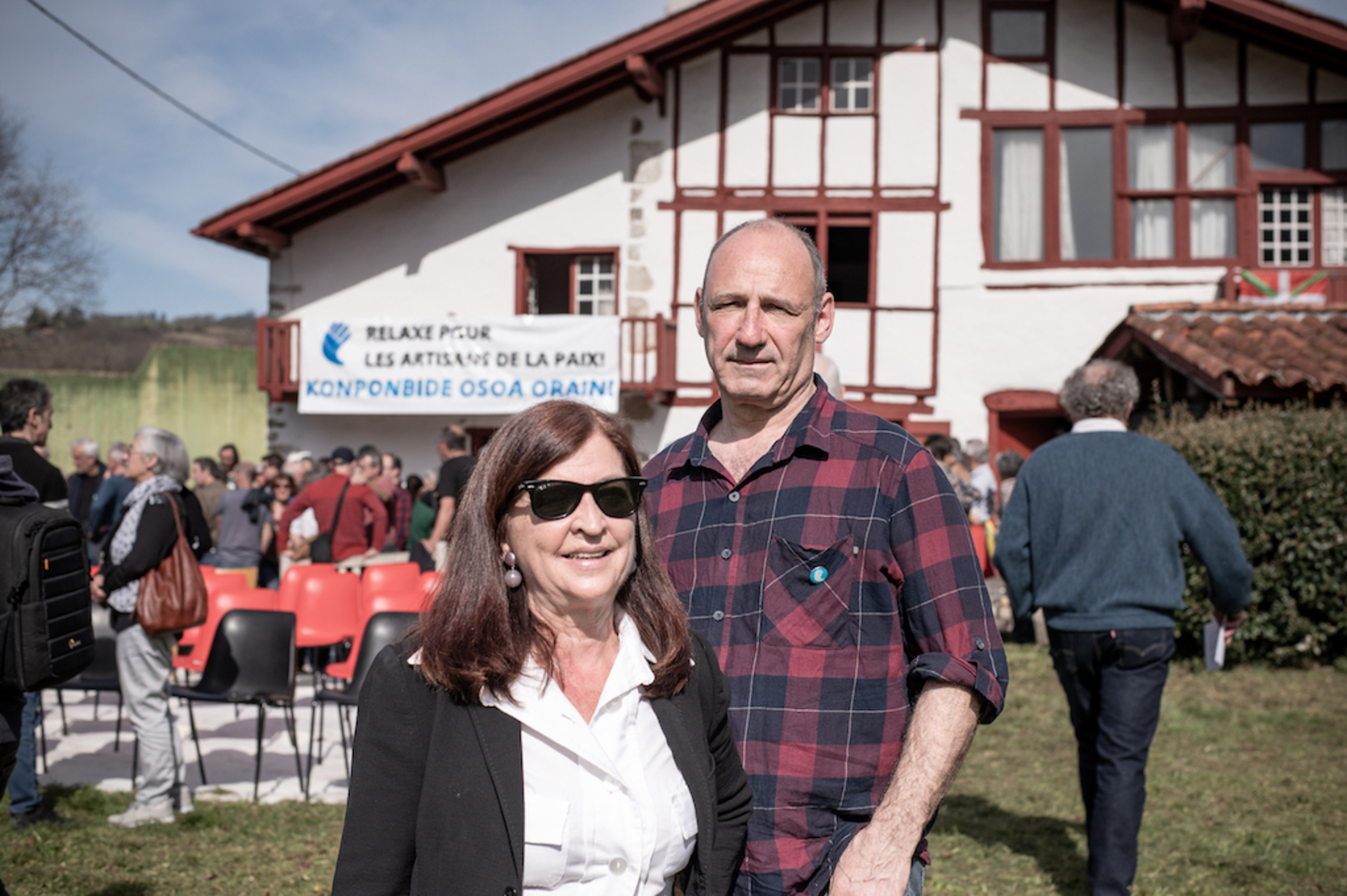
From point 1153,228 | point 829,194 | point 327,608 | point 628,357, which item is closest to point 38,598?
point 327,608

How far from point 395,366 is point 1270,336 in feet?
33.6

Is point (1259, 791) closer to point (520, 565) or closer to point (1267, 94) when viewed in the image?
point (520, 565)

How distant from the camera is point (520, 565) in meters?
1.97

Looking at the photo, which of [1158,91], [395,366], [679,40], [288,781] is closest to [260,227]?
[395,366]

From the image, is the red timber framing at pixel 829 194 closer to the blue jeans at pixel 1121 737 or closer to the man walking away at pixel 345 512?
the man walking away at pixel 345 512

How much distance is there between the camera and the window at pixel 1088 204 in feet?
47.0

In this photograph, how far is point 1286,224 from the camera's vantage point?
46.4ft

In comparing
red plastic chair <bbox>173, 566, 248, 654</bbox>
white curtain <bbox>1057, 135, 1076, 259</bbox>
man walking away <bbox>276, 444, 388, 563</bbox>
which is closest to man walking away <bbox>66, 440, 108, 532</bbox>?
man walking away <bbox>276, 444, 388, 563</bbox>

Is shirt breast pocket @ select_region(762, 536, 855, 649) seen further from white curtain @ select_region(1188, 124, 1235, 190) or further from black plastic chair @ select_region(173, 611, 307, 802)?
white curtain @ select_region(1188, 124, 1235, 190)

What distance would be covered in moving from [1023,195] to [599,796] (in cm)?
1397

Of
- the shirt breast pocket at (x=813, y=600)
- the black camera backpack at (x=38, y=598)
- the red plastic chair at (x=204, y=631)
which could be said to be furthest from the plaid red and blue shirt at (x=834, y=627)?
the red plastic chair at (x=204, y=631)

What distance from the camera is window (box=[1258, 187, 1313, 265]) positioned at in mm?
14125

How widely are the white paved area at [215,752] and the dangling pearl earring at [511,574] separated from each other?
4.55 metres

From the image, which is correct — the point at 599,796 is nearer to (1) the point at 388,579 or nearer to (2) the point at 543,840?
(2) the point at 543,840
